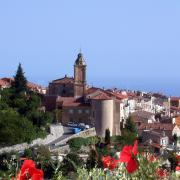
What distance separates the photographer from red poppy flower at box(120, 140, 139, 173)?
299 centimetres

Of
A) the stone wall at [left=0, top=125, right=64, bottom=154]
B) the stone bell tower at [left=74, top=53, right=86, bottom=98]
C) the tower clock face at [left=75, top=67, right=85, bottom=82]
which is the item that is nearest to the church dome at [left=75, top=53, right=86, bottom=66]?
the stone bell tower at [left=74, top=53, right=86, bottom=98]

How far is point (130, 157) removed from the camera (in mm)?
3008

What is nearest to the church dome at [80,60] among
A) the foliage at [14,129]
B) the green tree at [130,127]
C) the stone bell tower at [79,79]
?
the stone bell tower at [79,79]

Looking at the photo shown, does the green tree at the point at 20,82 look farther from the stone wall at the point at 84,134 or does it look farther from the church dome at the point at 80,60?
the church dome at the point at 80,60

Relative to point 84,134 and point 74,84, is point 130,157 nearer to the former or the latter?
point 84,134

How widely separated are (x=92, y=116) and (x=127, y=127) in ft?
8.55

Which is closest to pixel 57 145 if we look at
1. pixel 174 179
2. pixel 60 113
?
pixel 60 113

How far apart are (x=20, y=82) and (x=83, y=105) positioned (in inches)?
226

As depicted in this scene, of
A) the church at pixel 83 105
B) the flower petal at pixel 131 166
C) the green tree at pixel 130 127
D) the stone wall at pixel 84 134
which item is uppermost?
the church at pixel 83 105

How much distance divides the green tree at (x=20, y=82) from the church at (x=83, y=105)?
3.68 metres

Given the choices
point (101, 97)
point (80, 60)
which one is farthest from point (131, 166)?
point (80, 60)

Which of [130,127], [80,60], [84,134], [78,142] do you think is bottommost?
[78,142]

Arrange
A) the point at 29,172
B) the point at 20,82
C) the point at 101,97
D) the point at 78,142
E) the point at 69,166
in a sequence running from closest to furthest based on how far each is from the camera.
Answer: the point at 29,172
the point at 69,166
the point at 78,142
the point at 20,82
the point at 101,97

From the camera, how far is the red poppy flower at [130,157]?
299 cm
